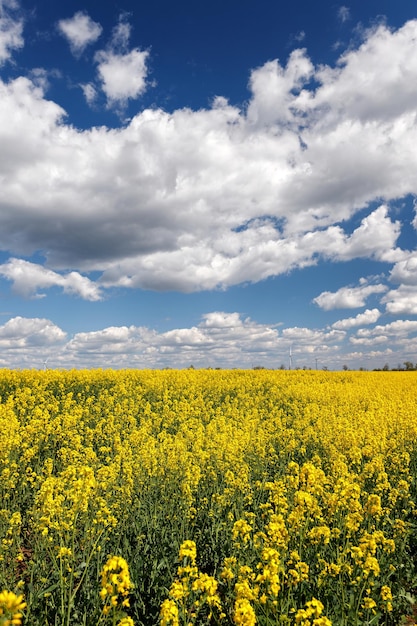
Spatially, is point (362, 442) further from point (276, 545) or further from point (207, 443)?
point (276, 545)

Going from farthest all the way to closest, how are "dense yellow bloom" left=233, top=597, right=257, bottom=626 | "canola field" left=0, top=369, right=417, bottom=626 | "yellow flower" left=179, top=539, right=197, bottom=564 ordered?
"canola field" left=0, top=369, right=417, bottom=626 < "yellow flower" left=179, top=539, right=197, bottom=564 < "dense yellow bloom" left=233, top=597, right=257, bottom=626

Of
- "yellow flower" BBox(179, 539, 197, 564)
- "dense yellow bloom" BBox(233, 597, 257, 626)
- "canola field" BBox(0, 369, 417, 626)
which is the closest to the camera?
"dense yellow bloom" BBox(233, 597, 257, 626)

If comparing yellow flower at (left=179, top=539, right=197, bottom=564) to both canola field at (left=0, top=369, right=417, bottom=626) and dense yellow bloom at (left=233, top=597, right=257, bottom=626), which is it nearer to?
canola field at (left=0, top=369, right=417, bottom=626)

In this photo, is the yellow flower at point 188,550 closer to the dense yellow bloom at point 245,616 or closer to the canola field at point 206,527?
the canola field at point 206,527

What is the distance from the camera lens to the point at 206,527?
6.56 m

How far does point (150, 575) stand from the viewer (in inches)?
198

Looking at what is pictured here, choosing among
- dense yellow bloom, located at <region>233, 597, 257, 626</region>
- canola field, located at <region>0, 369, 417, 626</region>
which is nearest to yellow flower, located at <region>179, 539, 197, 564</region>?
canola field, located at <region>0, 369, 417, 626</region>

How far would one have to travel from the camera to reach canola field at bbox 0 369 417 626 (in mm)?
4246

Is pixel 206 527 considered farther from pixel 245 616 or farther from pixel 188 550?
pixel 245 616

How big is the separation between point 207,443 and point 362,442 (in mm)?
4058

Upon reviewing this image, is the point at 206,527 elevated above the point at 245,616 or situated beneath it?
situated beneath

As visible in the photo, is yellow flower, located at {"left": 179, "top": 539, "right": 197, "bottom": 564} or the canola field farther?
the canola field

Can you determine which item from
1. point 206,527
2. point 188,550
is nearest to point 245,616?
point 188,550

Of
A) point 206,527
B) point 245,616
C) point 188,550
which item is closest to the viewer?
point 245,616
